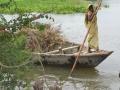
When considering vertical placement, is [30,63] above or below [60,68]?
above

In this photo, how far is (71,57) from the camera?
13289mm

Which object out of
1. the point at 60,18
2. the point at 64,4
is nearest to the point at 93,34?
the point at 60,18

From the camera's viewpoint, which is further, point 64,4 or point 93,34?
point 64,4

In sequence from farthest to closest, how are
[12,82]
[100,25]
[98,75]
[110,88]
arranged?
[100,25], [98,75], [110,88], [12,82]

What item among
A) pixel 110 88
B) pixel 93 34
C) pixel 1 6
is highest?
pixel 1 6

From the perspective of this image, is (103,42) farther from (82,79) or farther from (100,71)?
(82,79)

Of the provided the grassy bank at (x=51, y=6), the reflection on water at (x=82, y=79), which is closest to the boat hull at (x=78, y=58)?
the reflection on water at (x=82, y=79)

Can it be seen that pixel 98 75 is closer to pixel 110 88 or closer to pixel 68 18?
pixel 110 88

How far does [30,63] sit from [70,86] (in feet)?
11.1

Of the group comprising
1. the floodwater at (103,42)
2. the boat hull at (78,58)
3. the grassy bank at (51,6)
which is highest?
the boat hull at (78,58)

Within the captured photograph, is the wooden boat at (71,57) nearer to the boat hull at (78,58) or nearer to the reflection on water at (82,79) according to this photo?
the boat hull at (78,58)

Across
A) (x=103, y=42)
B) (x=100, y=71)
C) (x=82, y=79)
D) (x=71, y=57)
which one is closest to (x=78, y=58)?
(x=71, y=57)

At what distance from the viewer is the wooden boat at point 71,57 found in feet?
42.6

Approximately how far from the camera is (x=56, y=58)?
13.5 meters
